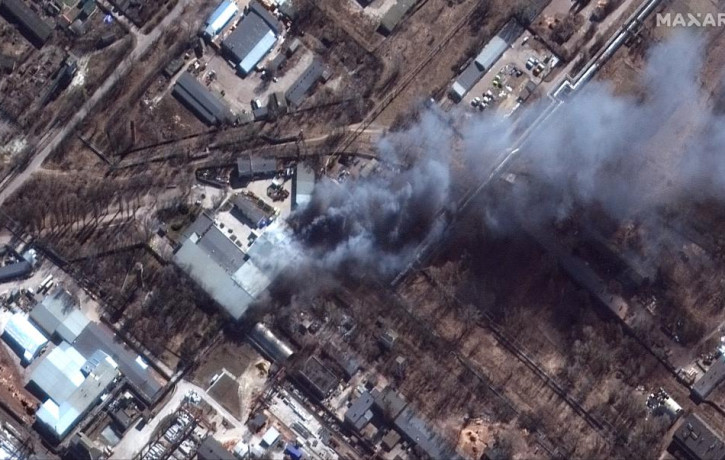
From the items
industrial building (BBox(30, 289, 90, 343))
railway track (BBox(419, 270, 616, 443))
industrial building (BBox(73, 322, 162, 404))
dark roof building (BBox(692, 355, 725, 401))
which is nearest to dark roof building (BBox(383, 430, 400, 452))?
railway track (BBox(419, 270, 616, 443))

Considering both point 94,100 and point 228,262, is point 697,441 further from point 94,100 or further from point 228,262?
point 94,100

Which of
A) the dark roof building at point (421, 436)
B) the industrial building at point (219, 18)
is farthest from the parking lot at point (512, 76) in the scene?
the dark roof building at point (421, 436)

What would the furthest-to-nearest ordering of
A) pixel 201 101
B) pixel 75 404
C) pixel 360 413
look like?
pixel 201 101
pixel 360 413
pixel 75 404

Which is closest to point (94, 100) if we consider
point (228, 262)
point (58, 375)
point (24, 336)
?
point (228, 262)

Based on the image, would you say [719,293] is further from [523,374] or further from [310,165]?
[310,165]

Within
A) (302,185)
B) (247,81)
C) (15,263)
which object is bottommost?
(15,263)

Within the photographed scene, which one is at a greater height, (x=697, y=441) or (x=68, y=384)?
(x=697, y=441)

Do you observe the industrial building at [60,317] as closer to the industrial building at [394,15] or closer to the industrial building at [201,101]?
the industrial building at [201,101]
